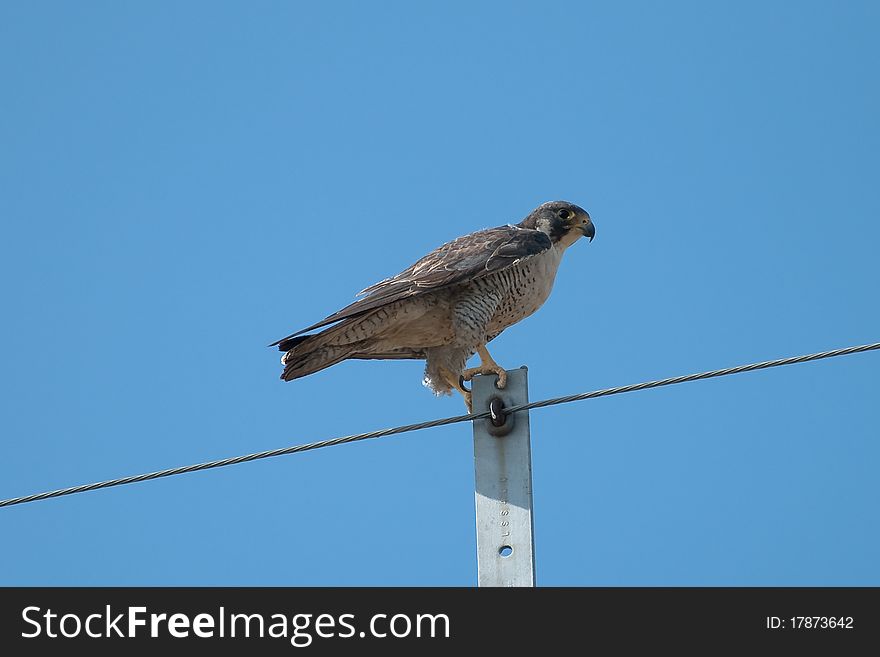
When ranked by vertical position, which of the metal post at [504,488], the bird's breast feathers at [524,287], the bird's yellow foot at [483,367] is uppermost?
the bird's breast feathers at [524,287]

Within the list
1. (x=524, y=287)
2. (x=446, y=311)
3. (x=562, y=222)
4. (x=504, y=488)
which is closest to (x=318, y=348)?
(x=446, y=311)

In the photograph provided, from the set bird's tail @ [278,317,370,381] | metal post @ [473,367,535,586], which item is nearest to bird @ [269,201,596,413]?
bird's tail @ [278,317,370,381]

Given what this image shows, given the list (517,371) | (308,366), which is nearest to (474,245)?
(308,366)

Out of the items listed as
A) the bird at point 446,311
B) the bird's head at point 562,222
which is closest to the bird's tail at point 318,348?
the bird at point 446,311

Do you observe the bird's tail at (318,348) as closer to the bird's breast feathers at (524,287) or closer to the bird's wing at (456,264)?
the bird's wing at (456,264)

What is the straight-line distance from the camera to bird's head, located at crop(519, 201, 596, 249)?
33.4 feet

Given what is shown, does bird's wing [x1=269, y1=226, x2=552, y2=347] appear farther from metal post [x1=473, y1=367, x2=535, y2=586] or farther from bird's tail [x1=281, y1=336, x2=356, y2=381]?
metal post [x1=473, y1=367, x2=535, y2=586]

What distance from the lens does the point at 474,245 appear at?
9.45 m

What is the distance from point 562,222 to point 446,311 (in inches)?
58.2

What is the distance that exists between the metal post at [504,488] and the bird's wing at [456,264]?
6.55 feet

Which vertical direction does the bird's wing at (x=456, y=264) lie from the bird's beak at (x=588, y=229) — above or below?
below

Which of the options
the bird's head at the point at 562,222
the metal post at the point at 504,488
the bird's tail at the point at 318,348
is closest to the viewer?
the metal post at the point at 504,488

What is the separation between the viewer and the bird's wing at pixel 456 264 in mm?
8945
